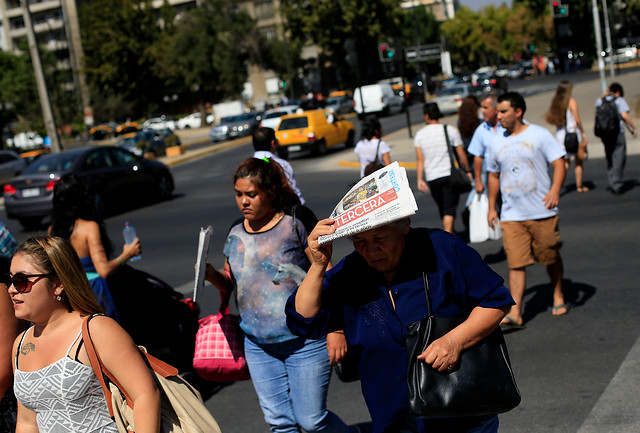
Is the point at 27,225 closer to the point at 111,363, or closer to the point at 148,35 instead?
the point at 111,363

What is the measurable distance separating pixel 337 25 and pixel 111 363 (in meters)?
70.5

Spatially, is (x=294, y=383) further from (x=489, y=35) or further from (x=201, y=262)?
(x=489, y=35)

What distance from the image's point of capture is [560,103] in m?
10.9

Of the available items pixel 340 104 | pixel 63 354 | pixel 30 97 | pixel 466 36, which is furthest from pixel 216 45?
pixel 63 354

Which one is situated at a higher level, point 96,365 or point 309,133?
point 96,365

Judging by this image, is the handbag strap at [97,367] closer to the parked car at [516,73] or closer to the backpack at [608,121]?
the backpack at [608,121]

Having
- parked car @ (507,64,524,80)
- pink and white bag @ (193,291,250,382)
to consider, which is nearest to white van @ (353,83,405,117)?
pink and white bag @ (193,291,250,382)

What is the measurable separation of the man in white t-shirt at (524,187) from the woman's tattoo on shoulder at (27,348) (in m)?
4.38

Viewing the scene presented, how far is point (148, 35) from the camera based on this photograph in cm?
7819

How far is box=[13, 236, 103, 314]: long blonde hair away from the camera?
9.71 ft

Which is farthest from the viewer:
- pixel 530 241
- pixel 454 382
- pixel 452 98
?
pixel 452 98

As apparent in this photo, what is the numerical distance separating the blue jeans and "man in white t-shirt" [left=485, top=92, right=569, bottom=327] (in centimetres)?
298

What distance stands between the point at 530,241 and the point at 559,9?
26310 millimetres

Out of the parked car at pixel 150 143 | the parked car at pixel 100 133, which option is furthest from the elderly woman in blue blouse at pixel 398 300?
the parked car at pixel 100 133
